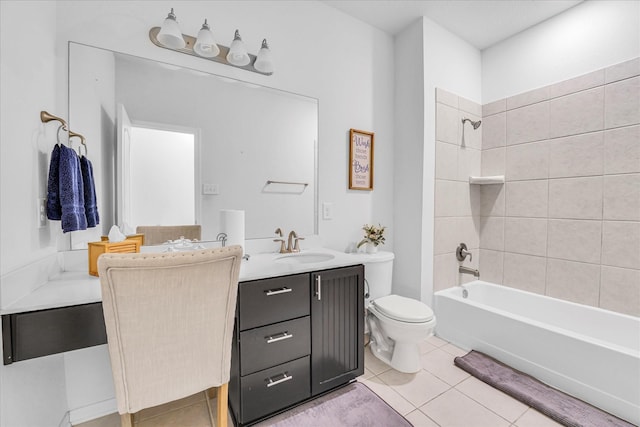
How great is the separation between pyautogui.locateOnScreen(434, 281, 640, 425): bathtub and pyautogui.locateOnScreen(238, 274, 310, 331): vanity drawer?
1.47 m

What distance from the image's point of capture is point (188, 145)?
5.39ft

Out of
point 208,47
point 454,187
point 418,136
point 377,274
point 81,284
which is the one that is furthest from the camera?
point 454,187

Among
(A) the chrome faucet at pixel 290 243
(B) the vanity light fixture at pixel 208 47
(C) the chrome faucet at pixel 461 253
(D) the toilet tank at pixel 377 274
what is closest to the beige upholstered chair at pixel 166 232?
(A) the chrome faucet at pixel 290 243

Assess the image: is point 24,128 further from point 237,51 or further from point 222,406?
point 222,406

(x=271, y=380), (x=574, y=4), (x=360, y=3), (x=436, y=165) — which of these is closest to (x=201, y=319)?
(x=271, y=380)

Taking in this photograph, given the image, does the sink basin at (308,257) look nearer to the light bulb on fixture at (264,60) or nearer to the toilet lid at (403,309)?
the toilet lid at (403,309)

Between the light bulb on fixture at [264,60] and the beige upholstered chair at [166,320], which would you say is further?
the light bulb on fixture at [264,60]

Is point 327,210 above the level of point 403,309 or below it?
above

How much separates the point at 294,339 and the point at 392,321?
0.72 meters

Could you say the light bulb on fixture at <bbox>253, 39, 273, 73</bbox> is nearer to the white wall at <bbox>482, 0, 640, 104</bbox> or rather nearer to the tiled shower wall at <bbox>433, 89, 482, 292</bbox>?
the tiled shower wall at <bbox>433, 89, 482, 292</bbox>

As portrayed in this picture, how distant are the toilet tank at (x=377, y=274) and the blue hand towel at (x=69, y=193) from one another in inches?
64.4

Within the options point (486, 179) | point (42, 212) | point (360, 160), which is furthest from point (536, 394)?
point (42, 212)

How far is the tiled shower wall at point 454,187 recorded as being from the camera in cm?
237

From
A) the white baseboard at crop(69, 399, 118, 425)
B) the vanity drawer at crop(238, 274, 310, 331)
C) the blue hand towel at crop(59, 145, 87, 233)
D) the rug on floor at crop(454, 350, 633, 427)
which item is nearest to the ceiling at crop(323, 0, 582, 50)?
the blue hand towel at crop(59, 145, 87, 233)
